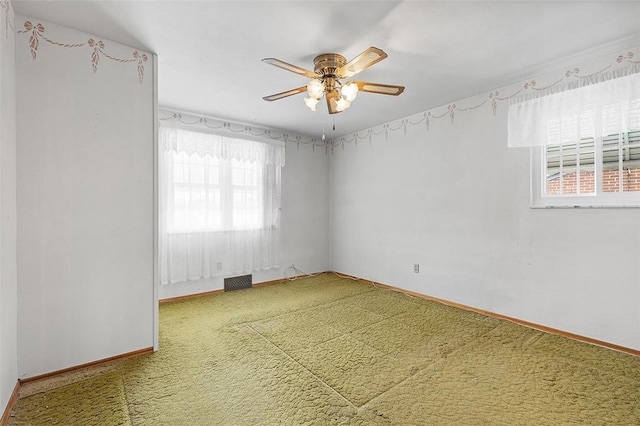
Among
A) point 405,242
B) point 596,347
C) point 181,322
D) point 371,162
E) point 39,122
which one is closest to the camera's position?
point 39,122

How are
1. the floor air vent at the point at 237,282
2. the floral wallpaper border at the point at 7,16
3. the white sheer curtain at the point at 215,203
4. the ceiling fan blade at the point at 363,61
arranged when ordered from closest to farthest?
the floral wallpaper border at the point at 7,16 → the ceiling fan blade at the point at 363,61 → the white sheer curtain at the point at 215,203 → the floor air vent at the point at 237,282

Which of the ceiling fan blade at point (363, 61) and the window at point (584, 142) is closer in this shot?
the ceiling fan blade at point (363, 61)

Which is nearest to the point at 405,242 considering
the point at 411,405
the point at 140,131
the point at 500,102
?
the point at 500,102

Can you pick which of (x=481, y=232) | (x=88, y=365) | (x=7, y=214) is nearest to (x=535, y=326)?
(x=481, y=232)

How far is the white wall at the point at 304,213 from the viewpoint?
16.5 feet

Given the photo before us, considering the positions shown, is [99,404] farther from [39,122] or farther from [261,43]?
[261,43]

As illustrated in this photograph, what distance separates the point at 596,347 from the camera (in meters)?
2.56

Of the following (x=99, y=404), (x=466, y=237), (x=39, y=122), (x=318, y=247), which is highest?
(x=39, y=122)

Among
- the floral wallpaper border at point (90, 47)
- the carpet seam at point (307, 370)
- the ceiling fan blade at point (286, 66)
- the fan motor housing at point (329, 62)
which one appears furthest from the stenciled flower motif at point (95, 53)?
the carpet seam at point (307, 370)

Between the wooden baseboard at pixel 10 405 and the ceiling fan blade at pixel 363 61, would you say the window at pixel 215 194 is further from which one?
the ceiling fan blade at pixel 363 61

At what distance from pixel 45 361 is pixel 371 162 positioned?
4224 mm

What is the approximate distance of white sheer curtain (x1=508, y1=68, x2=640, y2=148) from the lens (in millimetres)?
2455

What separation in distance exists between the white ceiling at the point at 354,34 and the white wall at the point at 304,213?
199cm

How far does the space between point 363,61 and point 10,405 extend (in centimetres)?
310
